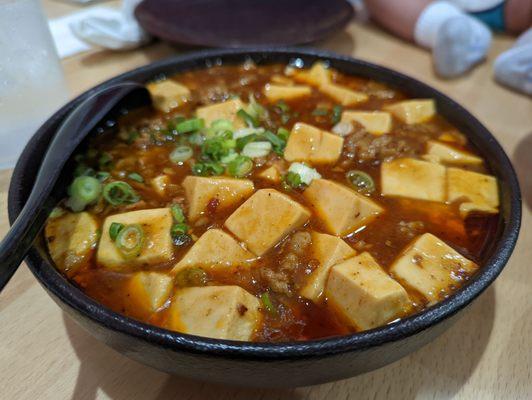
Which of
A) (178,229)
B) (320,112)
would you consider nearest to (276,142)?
(320,112)

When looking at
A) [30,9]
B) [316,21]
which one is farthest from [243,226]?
[316,21]

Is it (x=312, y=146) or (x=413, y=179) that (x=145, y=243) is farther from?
(x=413, y=179)

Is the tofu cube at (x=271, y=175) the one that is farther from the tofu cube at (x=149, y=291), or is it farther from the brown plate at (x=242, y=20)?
the brown plate at (x=242, y=20)

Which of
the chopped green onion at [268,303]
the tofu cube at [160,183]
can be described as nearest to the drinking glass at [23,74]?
the tofu cube at [160,183]

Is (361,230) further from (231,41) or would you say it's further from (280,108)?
(231,41)

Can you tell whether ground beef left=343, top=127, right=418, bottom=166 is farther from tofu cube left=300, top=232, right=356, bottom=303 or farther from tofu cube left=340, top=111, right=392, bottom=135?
tofu cube left=300, top=232, right=356, bottom=303

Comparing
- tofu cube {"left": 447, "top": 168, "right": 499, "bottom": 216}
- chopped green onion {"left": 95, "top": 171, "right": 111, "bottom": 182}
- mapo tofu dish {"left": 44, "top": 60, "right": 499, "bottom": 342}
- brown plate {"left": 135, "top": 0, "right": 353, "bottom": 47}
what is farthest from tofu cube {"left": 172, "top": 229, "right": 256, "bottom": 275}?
brown plate {"left": 135, "top": 0, "right": 353, "bottom": 47}
